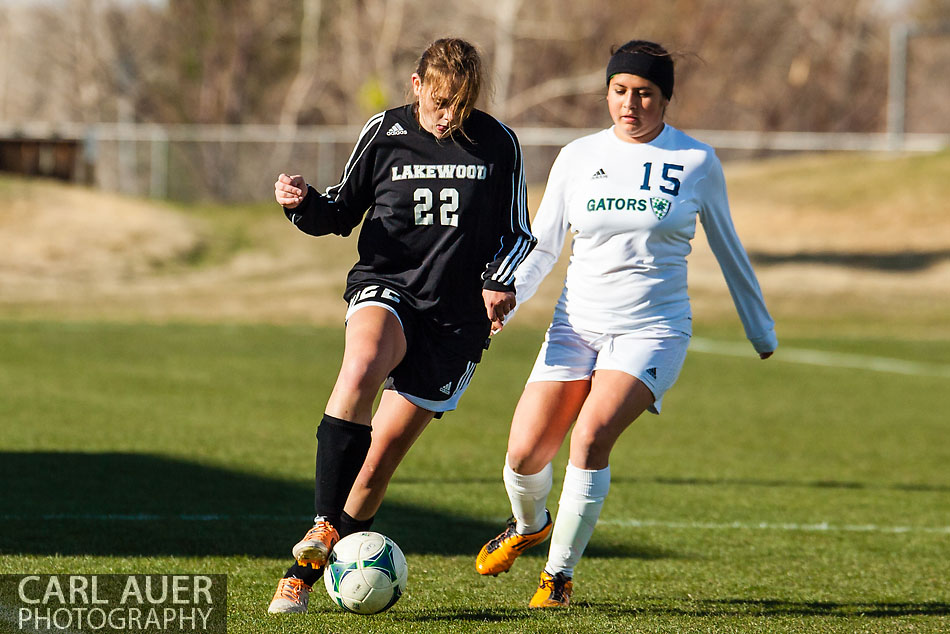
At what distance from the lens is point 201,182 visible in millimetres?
40062

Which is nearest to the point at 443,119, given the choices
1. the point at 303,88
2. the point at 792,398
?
the point at 792,398

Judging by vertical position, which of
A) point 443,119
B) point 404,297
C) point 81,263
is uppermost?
point 443,119

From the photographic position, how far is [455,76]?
16.6 feet

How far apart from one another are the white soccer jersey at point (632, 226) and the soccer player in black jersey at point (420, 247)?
1.11 feet

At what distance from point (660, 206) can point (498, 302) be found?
80 centimetres

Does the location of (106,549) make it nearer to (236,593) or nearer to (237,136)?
(236,593)

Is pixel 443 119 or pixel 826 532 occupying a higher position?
pixel 443 119

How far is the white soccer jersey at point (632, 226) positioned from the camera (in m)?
5.32

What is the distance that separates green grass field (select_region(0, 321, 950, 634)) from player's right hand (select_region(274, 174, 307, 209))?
1561 millimetres

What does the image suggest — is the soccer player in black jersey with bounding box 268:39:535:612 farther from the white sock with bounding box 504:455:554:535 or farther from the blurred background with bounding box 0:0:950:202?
the blurred background with bounding box 0:0:950:202

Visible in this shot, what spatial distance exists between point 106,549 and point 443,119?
2594 millimetres

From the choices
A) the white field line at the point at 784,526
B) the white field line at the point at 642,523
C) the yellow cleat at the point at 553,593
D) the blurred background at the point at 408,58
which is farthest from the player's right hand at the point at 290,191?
the blurred background at the point at 408,58

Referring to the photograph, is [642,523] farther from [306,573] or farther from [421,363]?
[306,573]

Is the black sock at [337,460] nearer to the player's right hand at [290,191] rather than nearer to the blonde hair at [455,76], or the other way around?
the player's right hand at [290,191]
